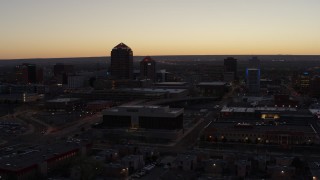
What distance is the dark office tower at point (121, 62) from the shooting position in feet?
210

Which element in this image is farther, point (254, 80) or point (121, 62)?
point (121, 62)

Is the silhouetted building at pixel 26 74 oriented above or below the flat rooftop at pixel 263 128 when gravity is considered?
above

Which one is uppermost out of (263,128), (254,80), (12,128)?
(254,80)

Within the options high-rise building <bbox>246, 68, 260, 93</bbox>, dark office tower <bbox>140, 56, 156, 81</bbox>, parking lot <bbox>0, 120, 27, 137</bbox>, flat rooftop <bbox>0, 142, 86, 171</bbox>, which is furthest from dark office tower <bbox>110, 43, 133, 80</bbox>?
flat rooftop <bbox>0, 142, 86, 171</bbox>

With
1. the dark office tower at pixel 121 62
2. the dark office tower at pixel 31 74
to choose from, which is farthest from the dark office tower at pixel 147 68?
the dark office tower at pixel 31 74

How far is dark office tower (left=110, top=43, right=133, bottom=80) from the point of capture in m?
63.9

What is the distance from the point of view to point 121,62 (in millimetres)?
64750

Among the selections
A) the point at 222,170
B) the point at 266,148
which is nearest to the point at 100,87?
the point at 266,148

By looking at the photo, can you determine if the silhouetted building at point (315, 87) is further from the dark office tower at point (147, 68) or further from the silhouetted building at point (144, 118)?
Answer: the dark office tower at point (147, 68)

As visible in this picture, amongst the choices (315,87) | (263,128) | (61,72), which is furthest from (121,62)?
(263,128)

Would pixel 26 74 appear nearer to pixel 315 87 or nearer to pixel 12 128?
pixel 12 128

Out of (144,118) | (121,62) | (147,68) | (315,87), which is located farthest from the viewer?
Answer: (147,68)

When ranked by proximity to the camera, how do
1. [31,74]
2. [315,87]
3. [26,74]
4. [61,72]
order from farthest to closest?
[61,72] < [31,74] < [26,74] < [315,87]

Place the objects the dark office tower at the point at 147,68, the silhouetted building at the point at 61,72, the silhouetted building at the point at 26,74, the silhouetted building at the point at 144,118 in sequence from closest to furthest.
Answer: the silhouetted building at the point at 144,118 < the silhouetted building at the point at 61,72 < the silhouetted building at the point at 26,74 < the dark office tower at the point at 147,68
